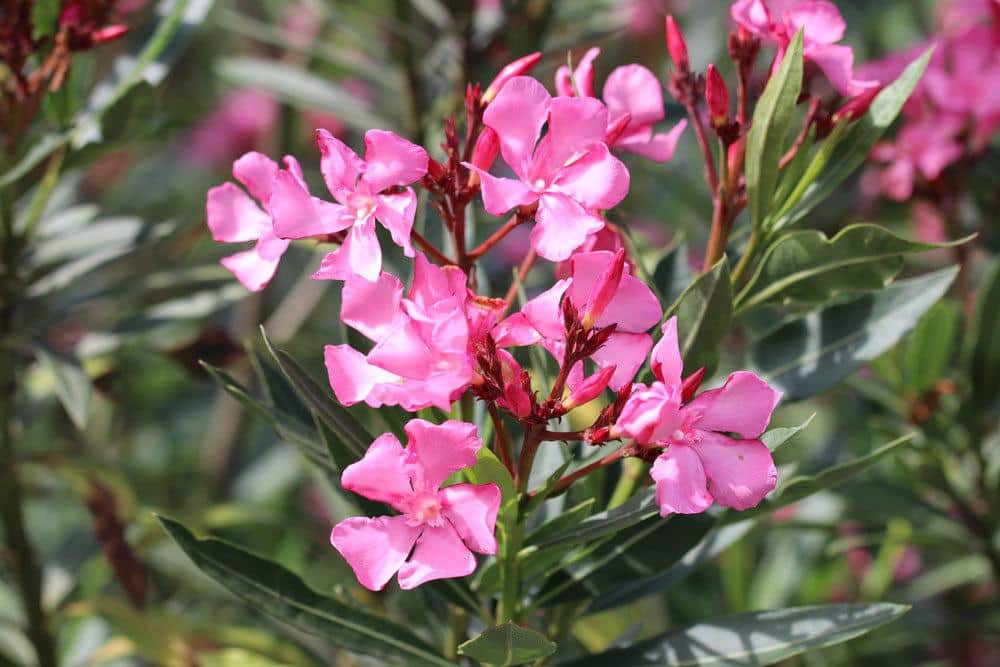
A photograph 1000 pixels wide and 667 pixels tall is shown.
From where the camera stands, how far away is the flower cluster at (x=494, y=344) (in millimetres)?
773

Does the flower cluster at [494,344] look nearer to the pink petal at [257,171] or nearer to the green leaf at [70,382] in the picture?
the pink petal at [257,171]

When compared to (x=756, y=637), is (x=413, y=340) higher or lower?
higher

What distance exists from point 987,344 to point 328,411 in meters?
0.90

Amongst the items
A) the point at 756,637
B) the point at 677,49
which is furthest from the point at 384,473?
the point at 677,49

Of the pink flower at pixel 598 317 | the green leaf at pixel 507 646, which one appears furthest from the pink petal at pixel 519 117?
the green leaf at pixel 507 646

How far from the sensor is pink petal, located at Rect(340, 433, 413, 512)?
791 mm

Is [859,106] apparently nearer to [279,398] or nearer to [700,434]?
[700,434]

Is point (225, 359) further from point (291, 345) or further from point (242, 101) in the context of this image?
point (242, 101)

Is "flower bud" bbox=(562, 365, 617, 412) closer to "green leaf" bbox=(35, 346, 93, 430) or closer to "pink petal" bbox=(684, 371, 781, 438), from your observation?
"pink petal" bbox=(684, 371, 781, 438)

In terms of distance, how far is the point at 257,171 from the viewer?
94cm

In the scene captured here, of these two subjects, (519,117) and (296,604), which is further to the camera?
(296,604)

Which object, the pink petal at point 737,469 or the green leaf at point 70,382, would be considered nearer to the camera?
the pink petal at point 737,469

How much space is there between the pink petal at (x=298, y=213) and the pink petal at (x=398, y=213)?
0.12 ft

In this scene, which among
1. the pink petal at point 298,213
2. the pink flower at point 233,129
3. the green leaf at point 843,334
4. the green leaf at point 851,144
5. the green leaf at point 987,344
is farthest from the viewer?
the pink flower at point 233,129
